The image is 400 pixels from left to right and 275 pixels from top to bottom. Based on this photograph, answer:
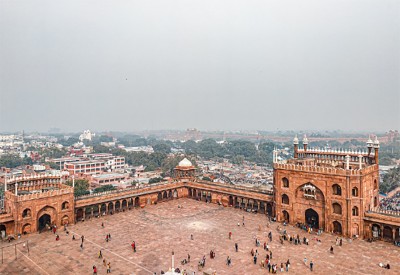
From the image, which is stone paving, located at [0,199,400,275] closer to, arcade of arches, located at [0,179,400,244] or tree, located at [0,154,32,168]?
arcade of arches, located at [0,179,400,244]

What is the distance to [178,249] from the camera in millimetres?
32688

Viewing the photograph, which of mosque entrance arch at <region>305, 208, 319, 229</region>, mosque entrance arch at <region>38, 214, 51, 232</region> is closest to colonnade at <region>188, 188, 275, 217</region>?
mosque entrance arch at <region>305, 208, 319, 229</region>

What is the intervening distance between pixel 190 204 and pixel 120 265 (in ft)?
76.2

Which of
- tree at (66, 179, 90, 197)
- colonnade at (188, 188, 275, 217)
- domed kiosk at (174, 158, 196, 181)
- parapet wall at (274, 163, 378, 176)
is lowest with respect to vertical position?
tree at (66, 179, 90, 197)

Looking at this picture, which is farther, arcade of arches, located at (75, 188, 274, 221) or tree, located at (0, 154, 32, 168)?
tree, located at (0, 154, 32, 168)

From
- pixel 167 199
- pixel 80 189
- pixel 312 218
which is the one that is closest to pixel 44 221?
pixel 167 199

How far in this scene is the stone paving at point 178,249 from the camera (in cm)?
2817

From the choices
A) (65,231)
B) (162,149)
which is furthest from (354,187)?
(162,149)

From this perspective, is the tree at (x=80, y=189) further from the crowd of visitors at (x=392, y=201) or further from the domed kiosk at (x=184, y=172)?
the crowd of visitors at (x=392, y=201)

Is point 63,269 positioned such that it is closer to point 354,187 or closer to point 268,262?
point 268,262

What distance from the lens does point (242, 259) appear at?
30281mm

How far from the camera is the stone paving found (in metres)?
28.2

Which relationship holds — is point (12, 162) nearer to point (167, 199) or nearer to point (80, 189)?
point (80, 189)

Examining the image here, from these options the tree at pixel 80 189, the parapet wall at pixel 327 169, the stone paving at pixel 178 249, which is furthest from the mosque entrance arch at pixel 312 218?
the tree at pixel 80 189
